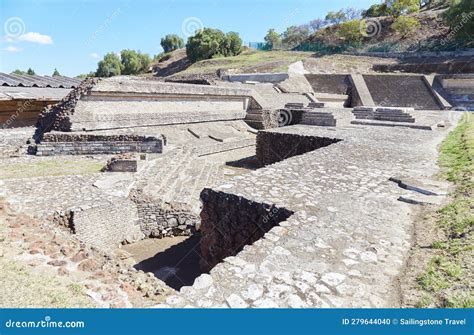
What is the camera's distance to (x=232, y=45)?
46.4 meters

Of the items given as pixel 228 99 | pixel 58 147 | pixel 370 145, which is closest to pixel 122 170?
pixel 58 147

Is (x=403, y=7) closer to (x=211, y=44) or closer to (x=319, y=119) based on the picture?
(x=211, y=44)

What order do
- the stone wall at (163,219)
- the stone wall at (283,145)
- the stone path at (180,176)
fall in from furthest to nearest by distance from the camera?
the stone wall at (283,145) < the stone path at (180,176) < the stone wall at (163,219)

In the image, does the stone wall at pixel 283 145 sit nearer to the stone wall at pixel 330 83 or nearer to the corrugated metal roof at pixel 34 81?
A: the corrugated metal roof at pixel 34 81

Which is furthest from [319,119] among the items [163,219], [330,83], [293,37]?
[293,37]

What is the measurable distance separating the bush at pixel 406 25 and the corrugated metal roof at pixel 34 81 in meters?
39.6

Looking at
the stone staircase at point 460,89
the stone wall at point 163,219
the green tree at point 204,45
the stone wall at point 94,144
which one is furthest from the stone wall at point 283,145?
the green tree at point 204,45

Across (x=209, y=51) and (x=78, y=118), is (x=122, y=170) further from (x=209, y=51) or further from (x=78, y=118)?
(x=209, y=51)

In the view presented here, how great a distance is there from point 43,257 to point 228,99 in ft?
49.7

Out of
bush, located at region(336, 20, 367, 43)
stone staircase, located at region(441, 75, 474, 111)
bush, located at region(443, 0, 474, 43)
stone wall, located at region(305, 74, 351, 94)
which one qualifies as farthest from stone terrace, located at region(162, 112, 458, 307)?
bush, located at region(336, 20, 367, 43)

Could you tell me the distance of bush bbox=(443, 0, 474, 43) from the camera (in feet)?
101

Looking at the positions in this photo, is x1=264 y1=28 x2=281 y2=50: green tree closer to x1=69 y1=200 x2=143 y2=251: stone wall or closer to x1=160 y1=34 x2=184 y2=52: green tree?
x1=160 y1=34 x2=184 y2=52: green tree

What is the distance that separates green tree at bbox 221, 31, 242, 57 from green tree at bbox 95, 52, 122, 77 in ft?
60.5

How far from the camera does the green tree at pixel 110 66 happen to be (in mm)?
52469
